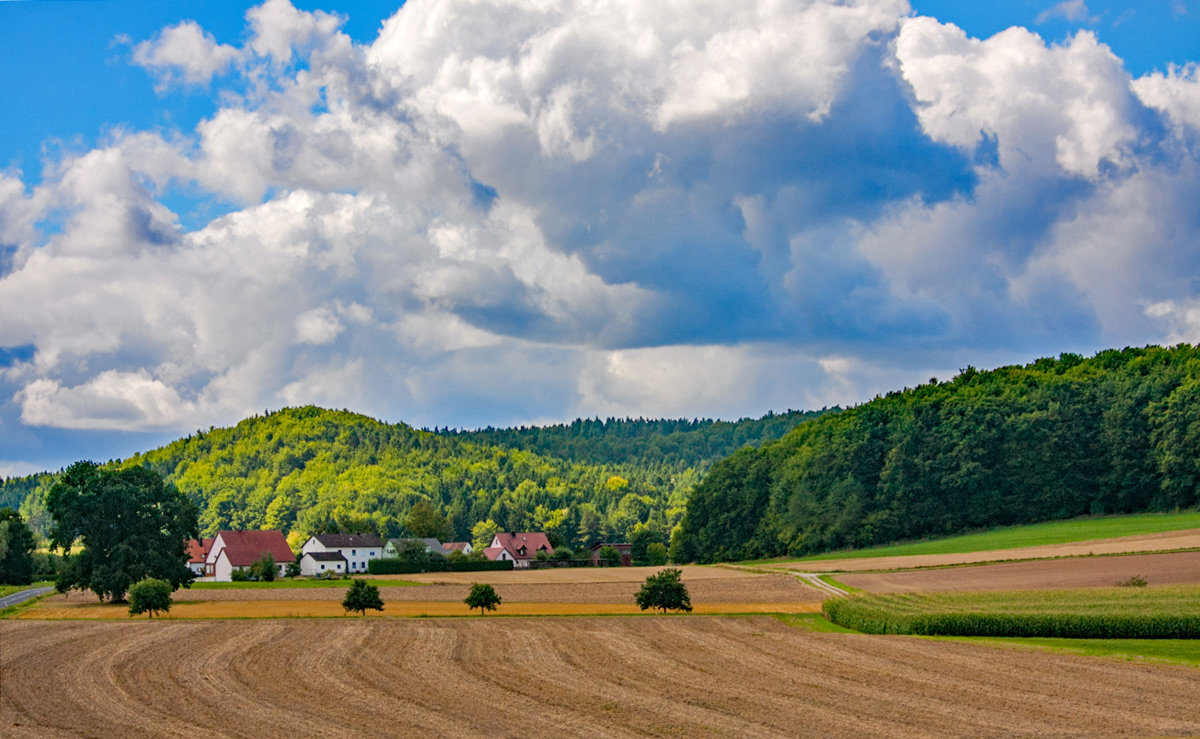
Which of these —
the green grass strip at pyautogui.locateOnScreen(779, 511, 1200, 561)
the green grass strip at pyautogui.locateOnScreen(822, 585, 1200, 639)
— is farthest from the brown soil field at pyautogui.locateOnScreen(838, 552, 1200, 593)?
the green grass strip at pyautogui.locateOnScreen(779, 511, 1200, 561)

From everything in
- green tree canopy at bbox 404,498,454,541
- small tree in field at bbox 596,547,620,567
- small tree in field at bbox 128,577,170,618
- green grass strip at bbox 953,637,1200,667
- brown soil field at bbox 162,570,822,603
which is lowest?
small tree in field at bbox 596,547,620,567

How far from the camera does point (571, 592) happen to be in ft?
259

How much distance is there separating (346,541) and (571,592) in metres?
81.3

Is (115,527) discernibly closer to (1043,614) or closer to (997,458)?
(1043,614)

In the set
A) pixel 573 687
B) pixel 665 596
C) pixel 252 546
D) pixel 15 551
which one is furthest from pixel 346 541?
pixel 573 687

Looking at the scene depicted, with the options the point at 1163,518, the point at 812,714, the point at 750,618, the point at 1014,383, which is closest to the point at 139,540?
the point at 750,618

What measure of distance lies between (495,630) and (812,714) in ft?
79.6

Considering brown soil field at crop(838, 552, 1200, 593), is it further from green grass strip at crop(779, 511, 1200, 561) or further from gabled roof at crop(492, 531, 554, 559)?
gabled roof at crop(492, 531, 554, 559)

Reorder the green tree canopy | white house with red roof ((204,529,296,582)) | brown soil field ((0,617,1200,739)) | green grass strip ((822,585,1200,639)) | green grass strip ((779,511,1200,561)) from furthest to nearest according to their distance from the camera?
the green tree canopy
white house with red roof ((204,529,296,582))
green grass strip ((779,511,1200,561))
green grass strip ((822,585,1200,639))
brown soil field ((0,617,1200,739))

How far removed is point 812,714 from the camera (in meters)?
25.9

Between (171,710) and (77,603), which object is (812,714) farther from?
(77,603)

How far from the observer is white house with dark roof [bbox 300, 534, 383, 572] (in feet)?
483

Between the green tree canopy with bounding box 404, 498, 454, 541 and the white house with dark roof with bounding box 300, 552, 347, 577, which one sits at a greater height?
the green tree canopy with bounding box 404, 498, 454, 541

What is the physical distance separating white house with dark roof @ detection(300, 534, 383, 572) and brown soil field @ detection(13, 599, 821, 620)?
72.6 meters
